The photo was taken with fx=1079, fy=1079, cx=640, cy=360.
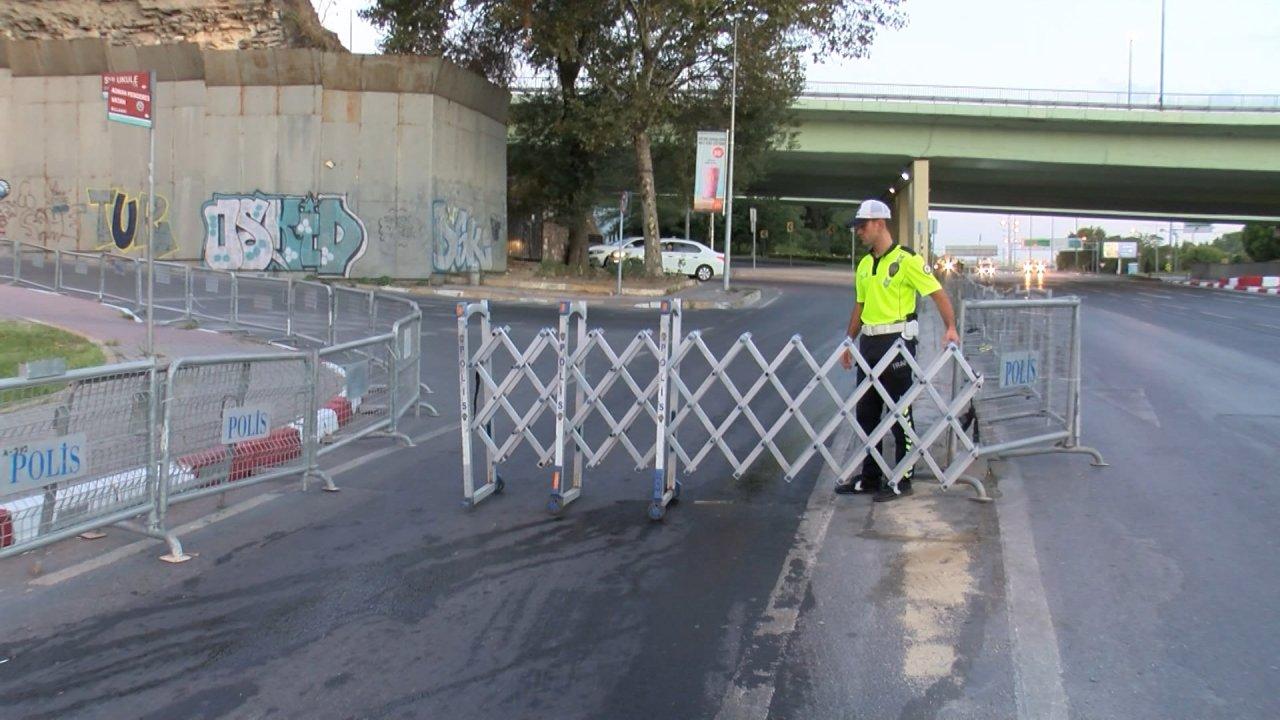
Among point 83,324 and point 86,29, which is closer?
point 83,324

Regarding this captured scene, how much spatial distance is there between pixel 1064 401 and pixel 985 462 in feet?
2.98

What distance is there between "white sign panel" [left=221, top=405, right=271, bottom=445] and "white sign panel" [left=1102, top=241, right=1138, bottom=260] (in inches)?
4115

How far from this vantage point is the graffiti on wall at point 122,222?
31.1m

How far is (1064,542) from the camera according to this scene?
6.48 metres

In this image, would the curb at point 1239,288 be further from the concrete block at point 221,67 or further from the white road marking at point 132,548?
the white road marking at point 132,548

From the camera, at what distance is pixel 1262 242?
264 ft

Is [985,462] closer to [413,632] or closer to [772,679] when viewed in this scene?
[772,679]

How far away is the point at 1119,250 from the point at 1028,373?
103689 millimetres

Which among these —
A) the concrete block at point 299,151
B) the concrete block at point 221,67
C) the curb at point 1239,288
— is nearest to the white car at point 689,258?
→ the concrete block at point 299,151

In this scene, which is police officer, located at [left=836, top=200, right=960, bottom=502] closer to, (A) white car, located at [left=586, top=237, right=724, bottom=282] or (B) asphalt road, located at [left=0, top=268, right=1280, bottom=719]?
(B) asphalt road, located at [left=0, top=268, right=1280, bottom=719]

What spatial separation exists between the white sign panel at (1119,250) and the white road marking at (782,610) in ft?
338

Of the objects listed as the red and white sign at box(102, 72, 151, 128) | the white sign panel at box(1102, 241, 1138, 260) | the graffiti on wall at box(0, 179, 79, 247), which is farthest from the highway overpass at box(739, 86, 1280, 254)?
the white sign panel at box(1102, 241, 1138, 260)

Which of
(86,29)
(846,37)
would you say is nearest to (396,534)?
(846,37)

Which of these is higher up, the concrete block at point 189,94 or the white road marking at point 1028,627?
the concrete block at point 189,94
